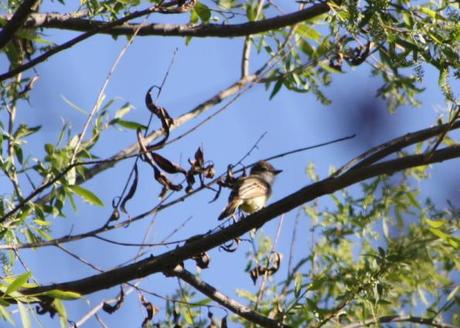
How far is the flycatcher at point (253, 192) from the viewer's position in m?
6.06

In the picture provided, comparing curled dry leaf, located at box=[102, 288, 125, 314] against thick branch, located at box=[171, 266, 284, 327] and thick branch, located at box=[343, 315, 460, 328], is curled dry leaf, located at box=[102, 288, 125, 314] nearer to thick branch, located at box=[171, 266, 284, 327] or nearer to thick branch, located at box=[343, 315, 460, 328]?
thick branch, located at box=[171, 266, 284, 327]

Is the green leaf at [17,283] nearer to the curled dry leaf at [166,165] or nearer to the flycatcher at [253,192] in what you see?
the curled dry leaf at [166,165]

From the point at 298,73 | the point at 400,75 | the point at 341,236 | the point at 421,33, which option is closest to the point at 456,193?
the point at 421,33

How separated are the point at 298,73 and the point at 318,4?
5.03 ft

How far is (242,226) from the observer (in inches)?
136

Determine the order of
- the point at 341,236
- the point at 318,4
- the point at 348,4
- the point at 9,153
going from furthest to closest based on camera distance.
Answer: the point at 341,236 < the point at 9,153 < the point at 318,4 < the point at 348,4

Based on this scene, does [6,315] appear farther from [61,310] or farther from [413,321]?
[413,321]

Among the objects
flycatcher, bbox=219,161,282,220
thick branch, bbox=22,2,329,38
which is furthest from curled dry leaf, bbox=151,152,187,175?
flycatcher, bbox=219,161,282,220

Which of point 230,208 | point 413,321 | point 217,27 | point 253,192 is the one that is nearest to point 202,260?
Answer: point 413,321

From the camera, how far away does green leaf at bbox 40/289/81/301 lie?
11.3ft

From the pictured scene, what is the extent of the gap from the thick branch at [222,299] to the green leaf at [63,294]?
48 centimetres

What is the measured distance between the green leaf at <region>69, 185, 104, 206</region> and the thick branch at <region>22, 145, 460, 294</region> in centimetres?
59

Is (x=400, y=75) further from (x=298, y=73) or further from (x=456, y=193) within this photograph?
(x=456, y=193)

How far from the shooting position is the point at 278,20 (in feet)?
14.8
